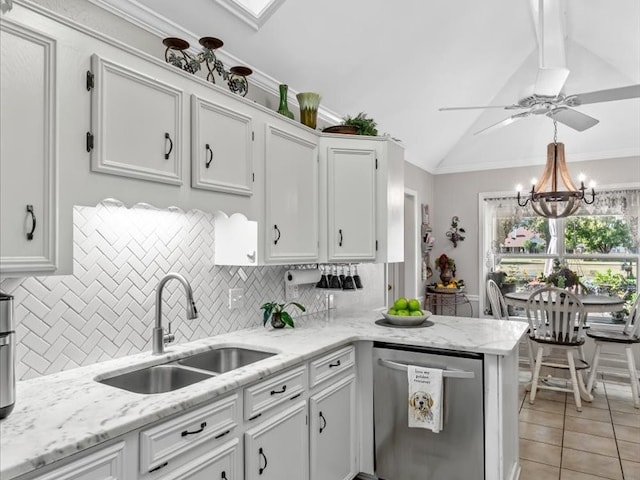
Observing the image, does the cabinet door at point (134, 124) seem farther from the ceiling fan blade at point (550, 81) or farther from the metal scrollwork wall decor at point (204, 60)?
the ceiling fan blade at point (550, 81)

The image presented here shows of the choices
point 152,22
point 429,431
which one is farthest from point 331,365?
point 152,22

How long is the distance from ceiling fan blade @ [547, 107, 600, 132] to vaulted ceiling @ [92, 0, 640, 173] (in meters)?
0.34

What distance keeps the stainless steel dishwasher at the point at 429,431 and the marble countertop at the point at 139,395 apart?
93mm

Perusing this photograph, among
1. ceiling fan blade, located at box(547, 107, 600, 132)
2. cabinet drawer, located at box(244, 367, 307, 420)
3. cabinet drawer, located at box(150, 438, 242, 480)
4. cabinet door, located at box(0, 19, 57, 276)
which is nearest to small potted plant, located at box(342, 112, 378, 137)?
ceiling fan blade, located at box(547, 107, 600, 132)

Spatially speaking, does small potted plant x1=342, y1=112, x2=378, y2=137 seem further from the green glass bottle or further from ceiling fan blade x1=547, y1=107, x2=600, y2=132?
ceiling fan blade x1=547, y1=107, x2=600, y2=132

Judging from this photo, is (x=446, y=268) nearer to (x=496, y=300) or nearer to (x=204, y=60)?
(x=496, y=300)

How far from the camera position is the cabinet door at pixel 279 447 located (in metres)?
1.85

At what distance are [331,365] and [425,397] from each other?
523 mm

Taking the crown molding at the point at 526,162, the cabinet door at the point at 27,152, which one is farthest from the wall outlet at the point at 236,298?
the crown molding at the point at 526,162

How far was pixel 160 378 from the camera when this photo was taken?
2.07m

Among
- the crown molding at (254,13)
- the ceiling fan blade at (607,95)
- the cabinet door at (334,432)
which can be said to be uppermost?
the crown molding at (254,13)

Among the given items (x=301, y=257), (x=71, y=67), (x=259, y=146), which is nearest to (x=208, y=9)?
(x=259, y=146)

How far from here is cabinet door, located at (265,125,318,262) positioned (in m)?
2.58

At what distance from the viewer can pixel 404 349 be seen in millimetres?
2561
